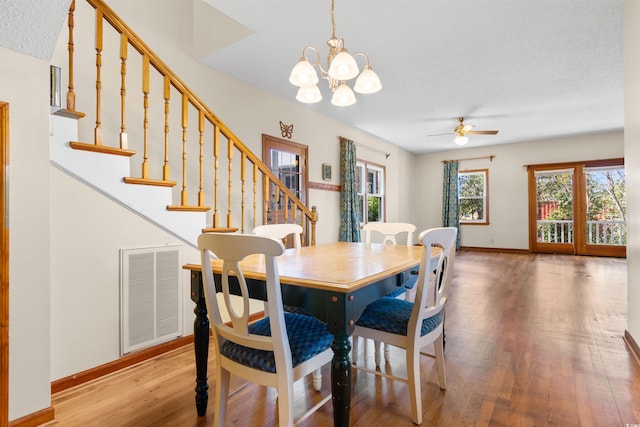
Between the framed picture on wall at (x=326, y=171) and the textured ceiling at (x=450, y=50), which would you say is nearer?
the textured ceiling at (x=450, y=50)

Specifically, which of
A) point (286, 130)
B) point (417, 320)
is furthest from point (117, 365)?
point (286, 130)

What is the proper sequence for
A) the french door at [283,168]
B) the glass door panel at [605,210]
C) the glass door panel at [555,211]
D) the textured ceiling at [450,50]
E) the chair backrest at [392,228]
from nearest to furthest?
the textured ceiling at [450,50] < the chair backrest at [392,228] < the french door at [283,168] < the glass door panel at [605,210] < the glass door panel at [555,211]

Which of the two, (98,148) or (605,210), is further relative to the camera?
(605,210)

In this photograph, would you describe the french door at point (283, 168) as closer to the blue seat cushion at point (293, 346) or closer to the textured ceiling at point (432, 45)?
the textured ceiling at point (432, 45)

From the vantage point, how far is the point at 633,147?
2385 mm

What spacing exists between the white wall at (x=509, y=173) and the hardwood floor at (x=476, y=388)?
16.5 ft

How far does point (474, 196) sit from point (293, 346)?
27.0 ft

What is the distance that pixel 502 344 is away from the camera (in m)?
2.56

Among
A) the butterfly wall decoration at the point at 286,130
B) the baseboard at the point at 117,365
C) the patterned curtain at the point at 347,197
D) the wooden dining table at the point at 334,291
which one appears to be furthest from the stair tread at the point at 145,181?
the patterned curtain at the point at 347,197

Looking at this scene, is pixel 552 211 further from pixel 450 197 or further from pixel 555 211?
pixel 450 197

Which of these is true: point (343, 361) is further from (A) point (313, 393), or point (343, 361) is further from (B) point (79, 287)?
(B) point (79, 287)

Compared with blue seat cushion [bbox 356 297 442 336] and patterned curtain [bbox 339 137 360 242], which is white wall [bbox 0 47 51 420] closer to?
blue seat cushion [bbox 356 297 442 336]

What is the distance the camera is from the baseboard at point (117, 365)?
1.94m

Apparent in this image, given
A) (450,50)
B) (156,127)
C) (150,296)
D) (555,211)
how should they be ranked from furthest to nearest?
(555,211) → (450,50) → (156,127) → (150,296)
